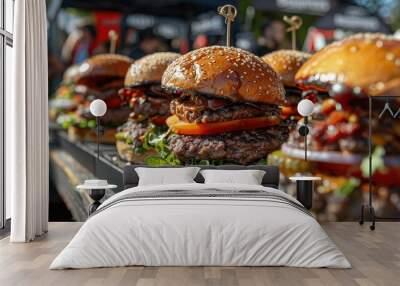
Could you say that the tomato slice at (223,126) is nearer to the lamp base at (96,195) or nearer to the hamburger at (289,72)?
the hamburger at (289,72)

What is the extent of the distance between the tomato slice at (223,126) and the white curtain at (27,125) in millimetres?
1445

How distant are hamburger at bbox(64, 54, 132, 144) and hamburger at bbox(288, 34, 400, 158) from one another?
7.24 ft

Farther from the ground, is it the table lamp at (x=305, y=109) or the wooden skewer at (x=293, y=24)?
the wooden skewer at (x=293, y=24)

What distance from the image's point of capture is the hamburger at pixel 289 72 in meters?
6.69

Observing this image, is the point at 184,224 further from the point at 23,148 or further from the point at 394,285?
the point at 23,148

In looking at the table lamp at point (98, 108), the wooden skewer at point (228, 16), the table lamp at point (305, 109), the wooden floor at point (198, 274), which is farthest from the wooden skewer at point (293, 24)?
the wooden floor at point (198, 274)

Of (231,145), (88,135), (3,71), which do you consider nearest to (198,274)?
(231,145)

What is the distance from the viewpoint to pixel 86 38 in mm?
7273

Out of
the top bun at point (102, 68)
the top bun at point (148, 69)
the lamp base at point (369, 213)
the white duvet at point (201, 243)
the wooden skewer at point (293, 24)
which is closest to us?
the white duvet at point (201, 243)

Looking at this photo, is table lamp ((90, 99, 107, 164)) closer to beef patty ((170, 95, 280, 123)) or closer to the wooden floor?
beef patty ((170, 95, 280, 123))

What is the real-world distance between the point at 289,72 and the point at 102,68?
2290 mm

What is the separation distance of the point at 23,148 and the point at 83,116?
190 cm

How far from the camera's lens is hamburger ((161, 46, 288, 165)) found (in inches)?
227

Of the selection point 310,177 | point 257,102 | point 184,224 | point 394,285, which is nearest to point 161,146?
point 257,102
